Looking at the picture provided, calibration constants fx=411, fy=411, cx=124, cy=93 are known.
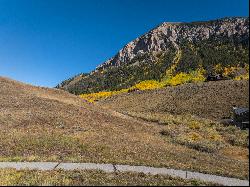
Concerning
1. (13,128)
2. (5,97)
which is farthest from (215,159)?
(5,97)

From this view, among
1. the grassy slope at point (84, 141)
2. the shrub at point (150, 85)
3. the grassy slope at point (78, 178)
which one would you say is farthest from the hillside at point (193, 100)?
the shrub at point (150, 85)

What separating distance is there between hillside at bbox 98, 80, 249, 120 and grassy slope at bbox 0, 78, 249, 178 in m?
26.5

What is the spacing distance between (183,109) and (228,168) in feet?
193

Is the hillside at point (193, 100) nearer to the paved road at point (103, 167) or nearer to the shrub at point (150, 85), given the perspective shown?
the paved road at point (103, 167)

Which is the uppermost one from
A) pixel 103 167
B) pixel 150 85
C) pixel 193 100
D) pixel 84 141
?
pixel 150 85

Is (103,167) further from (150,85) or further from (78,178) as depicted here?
(150,85)

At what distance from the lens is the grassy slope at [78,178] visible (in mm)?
15272

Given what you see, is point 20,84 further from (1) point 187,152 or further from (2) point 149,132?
(1) point 187,152

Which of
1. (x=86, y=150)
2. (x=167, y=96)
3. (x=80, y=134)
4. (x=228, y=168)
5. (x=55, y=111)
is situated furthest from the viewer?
(x=167, y=96)

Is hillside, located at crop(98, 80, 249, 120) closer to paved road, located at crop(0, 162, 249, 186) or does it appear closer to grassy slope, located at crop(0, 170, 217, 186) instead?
paved road, located at crop(0, 162, 249, 186)

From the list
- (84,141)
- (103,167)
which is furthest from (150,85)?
(103,167)

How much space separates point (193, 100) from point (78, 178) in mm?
69727

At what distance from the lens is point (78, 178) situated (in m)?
16.5

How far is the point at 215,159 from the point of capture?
25.4 m
